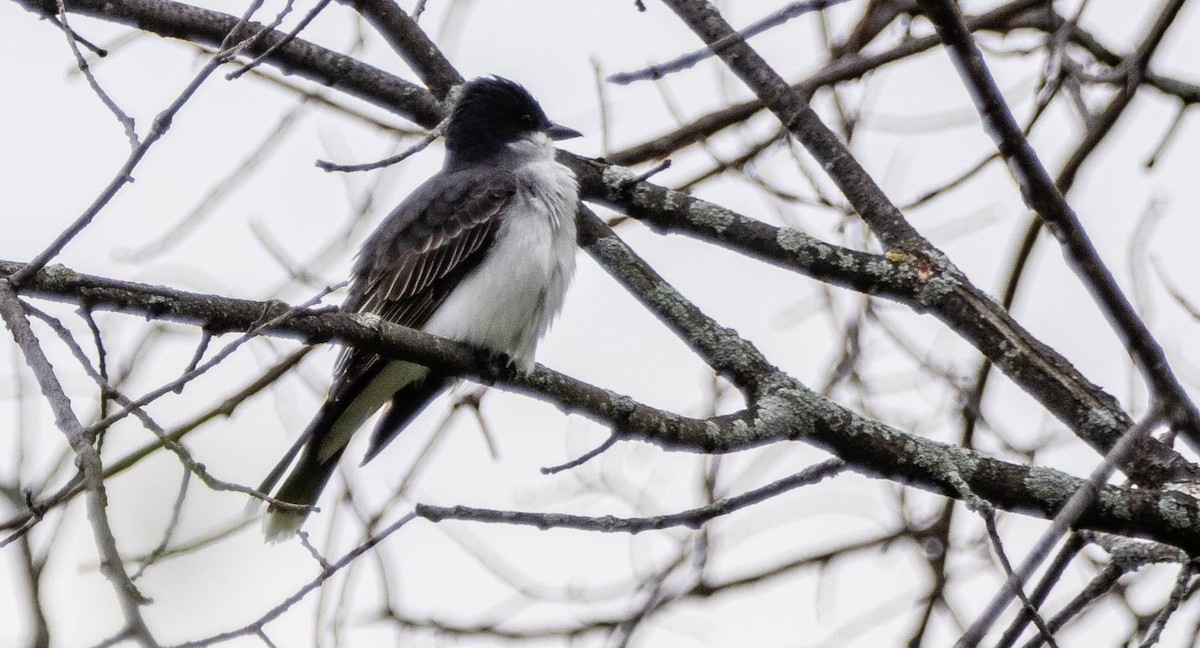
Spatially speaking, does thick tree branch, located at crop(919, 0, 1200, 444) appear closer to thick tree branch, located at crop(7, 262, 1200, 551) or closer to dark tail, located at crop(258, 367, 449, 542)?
thick tree branch, located at crop(7, 262, 1200, 551)

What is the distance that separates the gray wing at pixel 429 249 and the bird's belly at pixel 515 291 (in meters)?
0.08

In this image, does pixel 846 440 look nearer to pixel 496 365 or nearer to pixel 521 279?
pixel 496 365

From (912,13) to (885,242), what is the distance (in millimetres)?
1451

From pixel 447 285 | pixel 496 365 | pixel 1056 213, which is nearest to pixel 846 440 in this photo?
pixel 1056 213

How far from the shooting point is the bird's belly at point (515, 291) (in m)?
5.07

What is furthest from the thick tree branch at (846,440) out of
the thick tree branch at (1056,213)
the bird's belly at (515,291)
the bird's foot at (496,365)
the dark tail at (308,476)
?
the dark tail at (308,476)

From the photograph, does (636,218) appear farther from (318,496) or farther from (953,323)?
(318,496)

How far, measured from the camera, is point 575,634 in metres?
5.05

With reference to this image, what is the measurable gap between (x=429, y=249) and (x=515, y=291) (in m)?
0.56

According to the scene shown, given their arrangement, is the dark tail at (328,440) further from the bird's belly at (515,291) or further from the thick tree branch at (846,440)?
the thick tree branch at (846,440)

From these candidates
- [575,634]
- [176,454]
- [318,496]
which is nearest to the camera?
[176,454]

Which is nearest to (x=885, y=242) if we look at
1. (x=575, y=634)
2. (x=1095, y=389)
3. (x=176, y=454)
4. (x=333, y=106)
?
(x=1095, y=389)

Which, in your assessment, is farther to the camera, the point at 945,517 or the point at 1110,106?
the point at 945,517

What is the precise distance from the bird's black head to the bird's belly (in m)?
1.04
